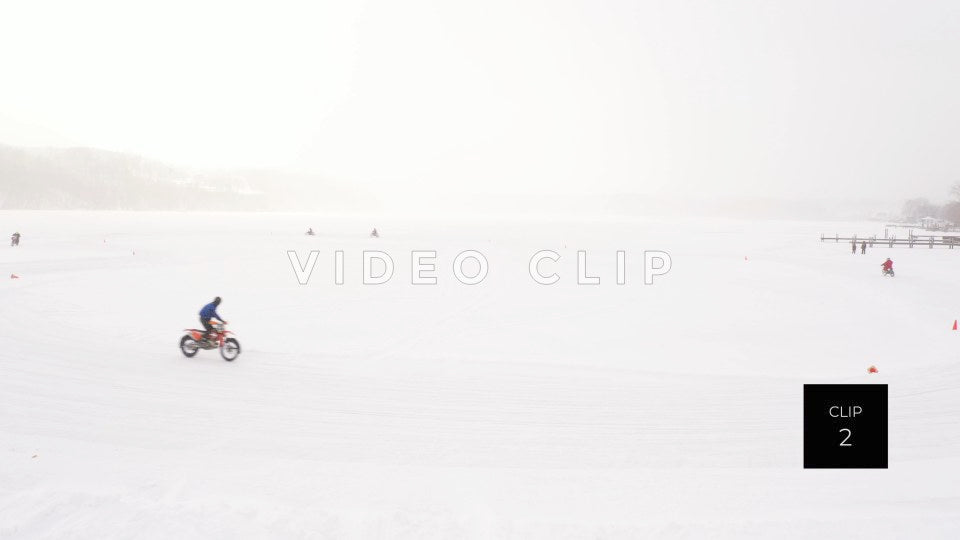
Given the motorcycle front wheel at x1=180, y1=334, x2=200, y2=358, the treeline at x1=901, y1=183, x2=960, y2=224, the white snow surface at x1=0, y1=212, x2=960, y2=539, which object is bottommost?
the white snow surface at x1=0, y1=212, x2=960, y2=539

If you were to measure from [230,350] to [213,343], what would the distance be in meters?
0.41

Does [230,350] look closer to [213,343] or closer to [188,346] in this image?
[213,343]

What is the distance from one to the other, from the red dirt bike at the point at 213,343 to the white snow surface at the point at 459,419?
302 mm

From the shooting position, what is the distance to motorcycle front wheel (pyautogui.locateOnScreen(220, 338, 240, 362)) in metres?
12.8

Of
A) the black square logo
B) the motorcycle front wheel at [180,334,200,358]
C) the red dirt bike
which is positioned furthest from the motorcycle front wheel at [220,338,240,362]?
the black square logo

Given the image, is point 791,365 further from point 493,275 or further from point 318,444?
point 493,275

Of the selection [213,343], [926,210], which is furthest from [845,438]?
[926,210]

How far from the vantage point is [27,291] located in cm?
2139

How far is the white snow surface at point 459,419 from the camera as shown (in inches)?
254

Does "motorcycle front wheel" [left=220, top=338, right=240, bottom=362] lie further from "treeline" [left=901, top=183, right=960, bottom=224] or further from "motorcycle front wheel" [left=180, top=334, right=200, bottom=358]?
"treeline" [left=901, top=183, right=960, bottom=224]

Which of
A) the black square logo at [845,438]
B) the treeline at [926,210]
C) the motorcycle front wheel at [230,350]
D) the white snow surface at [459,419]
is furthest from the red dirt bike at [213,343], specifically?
the treeline at [926,210]

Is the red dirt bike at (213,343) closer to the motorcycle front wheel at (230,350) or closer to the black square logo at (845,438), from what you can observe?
the motorcycle front wheel at (230,350)

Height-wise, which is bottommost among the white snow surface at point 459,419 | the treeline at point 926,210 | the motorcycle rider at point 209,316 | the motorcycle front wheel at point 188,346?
the white snow surface at point 459,419

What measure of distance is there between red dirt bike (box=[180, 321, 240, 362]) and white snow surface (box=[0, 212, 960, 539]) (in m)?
0.30
